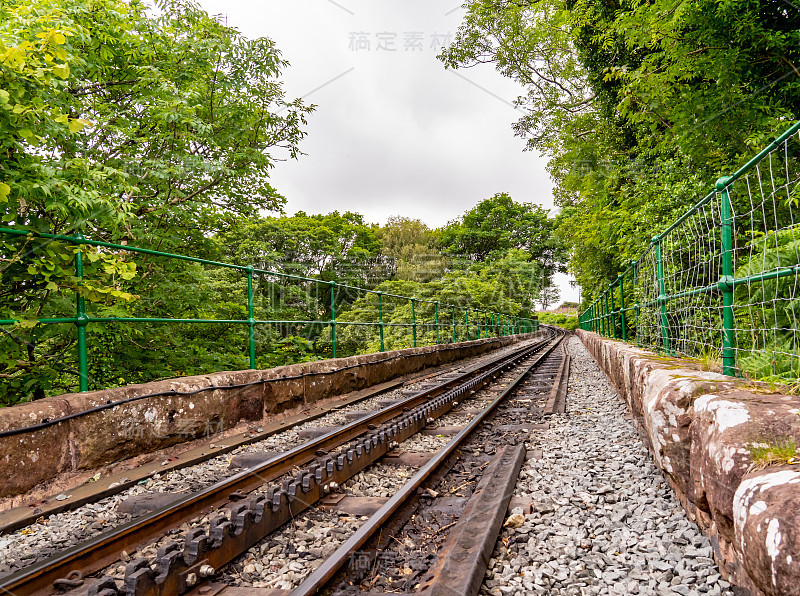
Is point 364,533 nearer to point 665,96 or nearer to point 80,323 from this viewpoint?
point 80,323

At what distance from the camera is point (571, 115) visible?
17094 mm

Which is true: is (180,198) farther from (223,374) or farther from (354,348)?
(354,348)

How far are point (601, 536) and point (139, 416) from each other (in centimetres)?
346

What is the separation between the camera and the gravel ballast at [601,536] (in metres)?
1.96

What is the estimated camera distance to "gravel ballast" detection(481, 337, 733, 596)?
196cm

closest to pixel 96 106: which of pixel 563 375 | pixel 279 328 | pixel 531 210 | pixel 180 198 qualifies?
pixel 180 198

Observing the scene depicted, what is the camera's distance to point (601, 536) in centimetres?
240

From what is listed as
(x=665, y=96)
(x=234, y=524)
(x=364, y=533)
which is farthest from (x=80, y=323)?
(x=665, y=96)

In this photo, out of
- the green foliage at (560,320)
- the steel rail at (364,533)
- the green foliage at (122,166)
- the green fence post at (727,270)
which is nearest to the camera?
the steel rail at (364,533)

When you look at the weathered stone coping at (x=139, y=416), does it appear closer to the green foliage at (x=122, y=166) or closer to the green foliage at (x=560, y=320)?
the green foliage at (x=122, y=166)

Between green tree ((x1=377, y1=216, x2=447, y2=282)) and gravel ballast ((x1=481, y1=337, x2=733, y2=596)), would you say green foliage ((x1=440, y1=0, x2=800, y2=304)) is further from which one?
green tree ((x1=377, y1=216, x2=447, y2=282))

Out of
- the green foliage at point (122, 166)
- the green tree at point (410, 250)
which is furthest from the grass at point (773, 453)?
the green tree at point (410, 250)

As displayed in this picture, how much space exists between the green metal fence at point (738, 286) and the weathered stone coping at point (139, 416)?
13.6 feet

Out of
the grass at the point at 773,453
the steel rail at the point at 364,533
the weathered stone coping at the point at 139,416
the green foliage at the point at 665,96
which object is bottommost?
the steel rail at the point at 364,533
